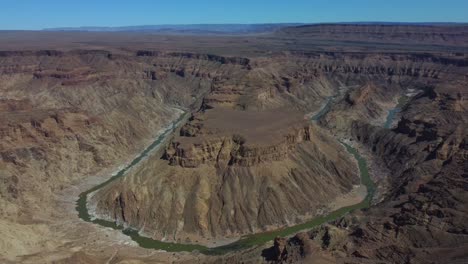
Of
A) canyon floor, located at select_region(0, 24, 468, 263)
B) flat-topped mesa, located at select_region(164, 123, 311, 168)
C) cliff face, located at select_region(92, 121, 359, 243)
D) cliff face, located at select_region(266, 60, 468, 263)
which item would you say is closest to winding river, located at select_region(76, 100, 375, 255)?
canyon floor, located at select_region(0, 24, 468, 263)

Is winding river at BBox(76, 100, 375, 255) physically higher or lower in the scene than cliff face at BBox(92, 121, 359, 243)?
lower

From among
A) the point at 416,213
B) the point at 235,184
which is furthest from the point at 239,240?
the point at 416,213

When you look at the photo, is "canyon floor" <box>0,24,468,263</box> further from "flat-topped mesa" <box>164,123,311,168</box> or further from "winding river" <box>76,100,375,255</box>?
"winding river" <box>76,100,375,255</box>

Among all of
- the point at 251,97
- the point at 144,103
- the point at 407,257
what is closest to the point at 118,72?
the point at 144,103

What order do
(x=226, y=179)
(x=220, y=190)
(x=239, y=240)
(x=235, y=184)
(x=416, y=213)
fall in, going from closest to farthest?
(x=416, y=213) → (x=239, y=240) → (x=220, y=190) → (x=235, y=184) → (x=226, y=179)

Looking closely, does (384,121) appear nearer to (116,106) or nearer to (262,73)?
(262,73)

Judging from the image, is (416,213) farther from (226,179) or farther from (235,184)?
Result: (226,179)

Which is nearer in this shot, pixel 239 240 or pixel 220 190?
pixel 239 240

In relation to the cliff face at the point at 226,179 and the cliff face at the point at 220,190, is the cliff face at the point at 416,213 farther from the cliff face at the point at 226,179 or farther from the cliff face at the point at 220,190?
the cliff face at the point at 220,190

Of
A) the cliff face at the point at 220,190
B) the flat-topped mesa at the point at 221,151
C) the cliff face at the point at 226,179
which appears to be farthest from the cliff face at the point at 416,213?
the flat-topped mesa at the point at 221,151
